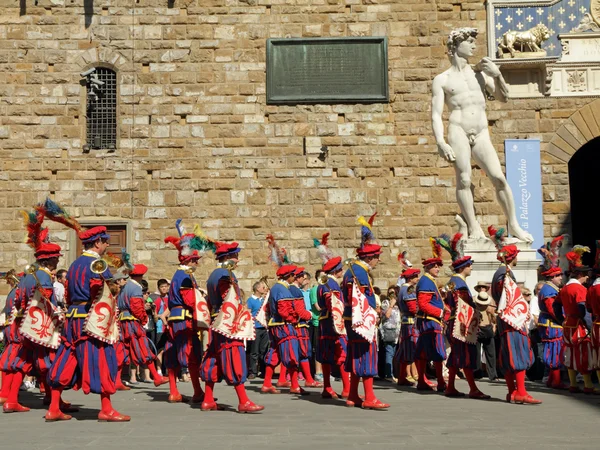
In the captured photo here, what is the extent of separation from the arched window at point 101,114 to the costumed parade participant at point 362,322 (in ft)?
30.8

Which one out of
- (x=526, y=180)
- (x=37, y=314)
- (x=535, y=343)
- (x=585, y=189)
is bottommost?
(x=535, y=343)

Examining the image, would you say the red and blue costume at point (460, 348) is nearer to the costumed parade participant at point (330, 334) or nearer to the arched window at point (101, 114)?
the costumed parade participant at point (330, 334)

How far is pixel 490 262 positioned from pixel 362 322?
4336 mm

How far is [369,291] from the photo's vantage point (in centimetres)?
960

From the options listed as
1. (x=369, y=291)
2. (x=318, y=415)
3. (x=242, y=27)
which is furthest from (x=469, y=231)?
(x=242, y=27)

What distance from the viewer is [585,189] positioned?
21.1 meters

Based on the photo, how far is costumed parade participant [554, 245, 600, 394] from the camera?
36.8 feet

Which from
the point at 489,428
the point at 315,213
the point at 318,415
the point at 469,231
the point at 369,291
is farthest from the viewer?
the point at 315,213

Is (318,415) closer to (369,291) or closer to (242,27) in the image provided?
(369,291)

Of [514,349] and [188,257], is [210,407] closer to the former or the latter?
[188,257]

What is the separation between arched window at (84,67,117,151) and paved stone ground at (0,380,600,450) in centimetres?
795

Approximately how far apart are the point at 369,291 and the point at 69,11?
11.1 metres

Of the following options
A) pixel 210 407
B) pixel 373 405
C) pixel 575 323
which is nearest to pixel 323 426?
pixel 373 405

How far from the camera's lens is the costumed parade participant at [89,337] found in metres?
8.30
